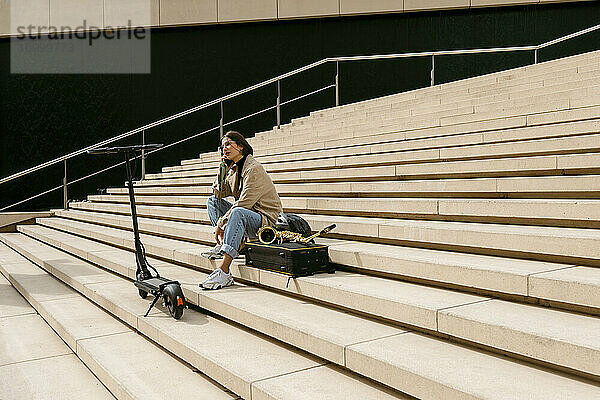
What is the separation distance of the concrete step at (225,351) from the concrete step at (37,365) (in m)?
0.28

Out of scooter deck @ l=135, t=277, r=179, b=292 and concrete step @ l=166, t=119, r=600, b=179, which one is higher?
concrete step @ l=166, t=119, r=600, b=179

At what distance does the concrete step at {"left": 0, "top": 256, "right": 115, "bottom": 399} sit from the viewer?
3.36 meters

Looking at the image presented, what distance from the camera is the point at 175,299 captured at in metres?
3.80

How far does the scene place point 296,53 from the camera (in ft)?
43.2

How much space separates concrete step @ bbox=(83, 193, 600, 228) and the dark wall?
7.00m

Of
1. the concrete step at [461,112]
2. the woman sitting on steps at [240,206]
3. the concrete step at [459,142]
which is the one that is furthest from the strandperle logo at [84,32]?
A: the woman sitting on steps at [240,206]

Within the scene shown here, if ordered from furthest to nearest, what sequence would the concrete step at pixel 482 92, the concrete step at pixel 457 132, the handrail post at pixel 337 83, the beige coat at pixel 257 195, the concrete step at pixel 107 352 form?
the handrail post at pixel 337 83, the concrete step at pixel 482 92, the concrete step at pixel 457 132, the beige coat at pixel 257 195, the concrete step at pixel 107 352

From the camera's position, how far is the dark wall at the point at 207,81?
12.2 m

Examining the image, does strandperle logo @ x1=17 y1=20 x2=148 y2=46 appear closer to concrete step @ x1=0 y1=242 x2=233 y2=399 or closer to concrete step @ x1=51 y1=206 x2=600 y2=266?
concrete step @ x1=0 y1=242 x2=233 y2=399

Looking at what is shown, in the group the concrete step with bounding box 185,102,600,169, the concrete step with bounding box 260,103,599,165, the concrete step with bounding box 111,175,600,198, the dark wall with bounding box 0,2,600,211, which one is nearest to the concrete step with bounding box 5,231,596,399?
the concrete step with bounding box 111,175,600,198

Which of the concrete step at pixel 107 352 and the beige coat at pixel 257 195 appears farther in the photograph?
the beige coat at pixel 257 195

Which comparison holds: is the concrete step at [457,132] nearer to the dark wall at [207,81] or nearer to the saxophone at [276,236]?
the saxophone at [276,236]

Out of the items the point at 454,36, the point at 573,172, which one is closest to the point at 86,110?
the point at 454,36

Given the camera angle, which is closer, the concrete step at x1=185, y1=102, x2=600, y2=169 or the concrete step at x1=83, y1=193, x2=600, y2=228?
the concrete step at x1=83, y1=193, x2=600, y2=228
